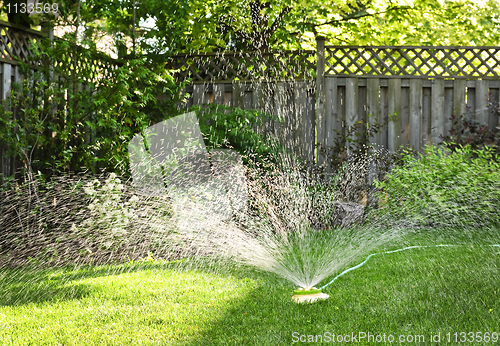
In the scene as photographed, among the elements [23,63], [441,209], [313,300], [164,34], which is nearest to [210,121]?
[164,34]

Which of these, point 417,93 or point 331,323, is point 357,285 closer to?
point 331,323

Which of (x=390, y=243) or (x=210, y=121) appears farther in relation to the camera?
(x=210, y=121)

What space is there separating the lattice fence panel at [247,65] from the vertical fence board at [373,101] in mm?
928

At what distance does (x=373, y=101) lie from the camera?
7.14 meters

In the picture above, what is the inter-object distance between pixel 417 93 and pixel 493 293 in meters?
4.77

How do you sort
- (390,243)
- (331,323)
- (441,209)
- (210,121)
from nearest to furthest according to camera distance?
(331,323)
(390,243)
(441,209)
(210,121)

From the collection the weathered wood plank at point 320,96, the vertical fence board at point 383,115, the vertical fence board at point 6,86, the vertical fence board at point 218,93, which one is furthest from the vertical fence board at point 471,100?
the vertical fence board at point 6,86

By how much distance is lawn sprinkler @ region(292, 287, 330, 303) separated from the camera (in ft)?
9.96

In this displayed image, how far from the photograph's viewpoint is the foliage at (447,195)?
5.71 m

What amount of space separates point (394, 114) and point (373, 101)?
39cm

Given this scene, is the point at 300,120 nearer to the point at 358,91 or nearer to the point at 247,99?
the point at 247,99

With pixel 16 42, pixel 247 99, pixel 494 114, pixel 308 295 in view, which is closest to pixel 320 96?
pixel 247 99

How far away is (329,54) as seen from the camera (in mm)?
7285

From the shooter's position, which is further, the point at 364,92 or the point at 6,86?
the point at 364,92
